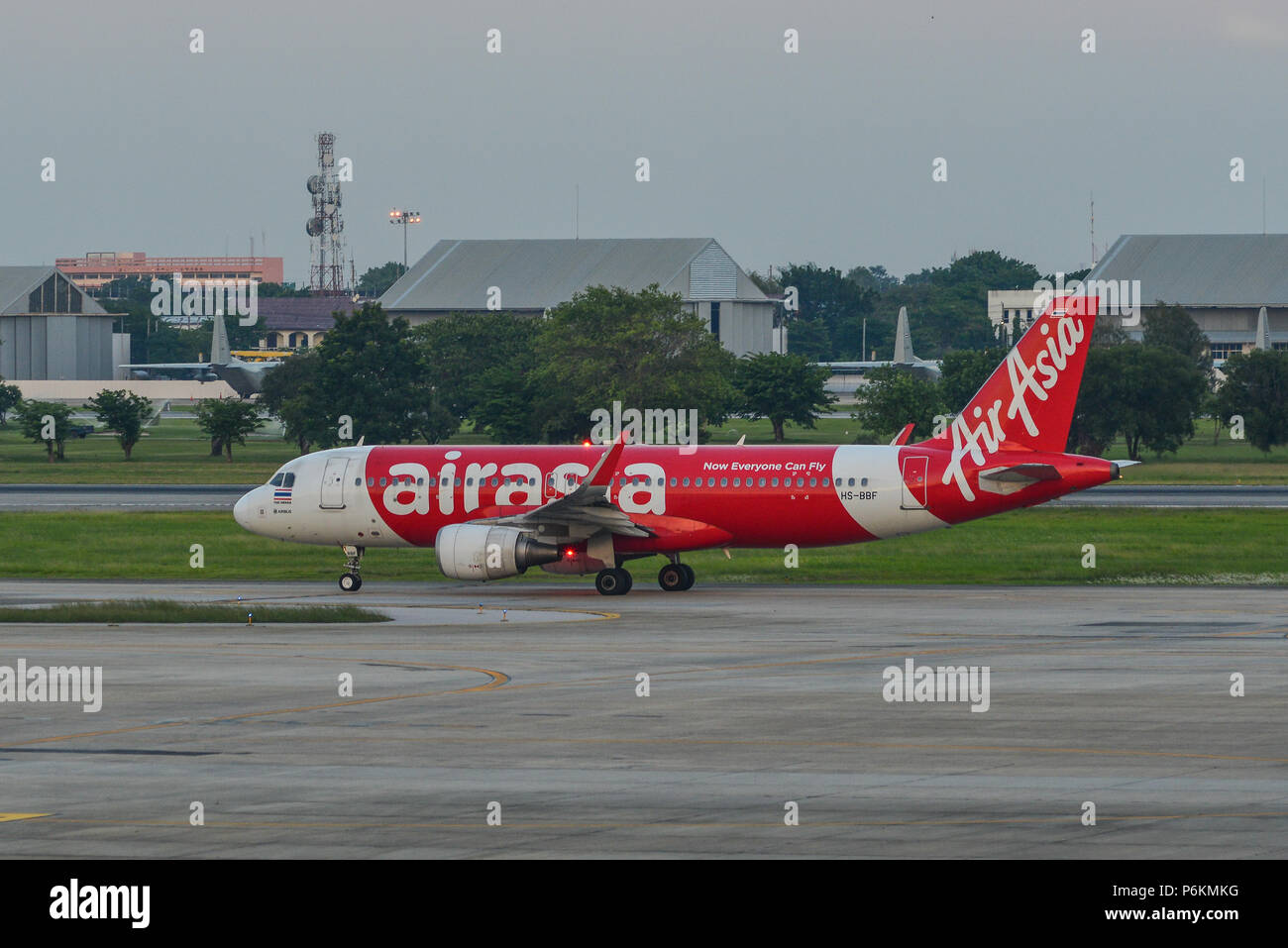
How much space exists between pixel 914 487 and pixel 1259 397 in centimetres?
7089

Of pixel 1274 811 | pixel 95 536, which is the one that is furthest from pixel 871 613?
pixel 95 536

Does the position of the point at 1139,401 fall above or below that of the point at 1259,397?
below

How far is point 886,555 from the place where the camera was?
2222 inches

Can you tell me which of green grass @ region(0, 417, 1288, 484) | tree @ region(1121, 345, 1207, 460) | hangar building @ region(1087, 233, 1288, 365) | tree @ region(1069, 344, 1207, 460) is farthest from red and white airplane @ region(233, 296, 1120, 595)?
hangar building @ region(1087, 233, 1288, 365)

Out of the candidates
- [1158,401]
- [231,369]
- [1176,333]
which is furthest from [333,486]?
[231,369]

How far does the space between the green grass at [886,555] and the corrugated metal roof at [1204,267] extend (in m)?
126

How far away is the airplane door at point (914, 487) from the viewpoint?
4556cm

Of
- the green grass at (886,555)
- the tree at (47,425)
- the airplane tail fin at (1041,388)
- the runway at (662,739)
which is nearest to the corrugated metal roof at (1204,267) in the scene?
the tree at (47,425)

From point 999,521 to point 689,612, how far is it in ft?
86.1

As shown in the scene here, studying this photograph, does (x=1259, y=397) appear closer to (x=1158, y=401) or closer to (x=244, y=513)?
(x=1158, y=401)

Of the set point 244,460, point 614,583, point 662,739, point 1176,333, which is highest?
point 1176,333

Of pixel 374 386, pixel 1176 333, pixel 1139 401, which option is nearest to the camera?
pixel 1139 401

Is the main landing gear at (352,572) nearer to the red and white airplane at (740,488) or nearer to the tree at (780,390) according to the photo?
the red and white airplane at (740,488)

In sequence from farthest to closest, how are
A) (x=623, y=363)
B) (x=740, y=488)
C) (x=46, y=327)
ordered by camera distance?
(x=46, y=327), (x=623, y=363), (x=740, y=488)
